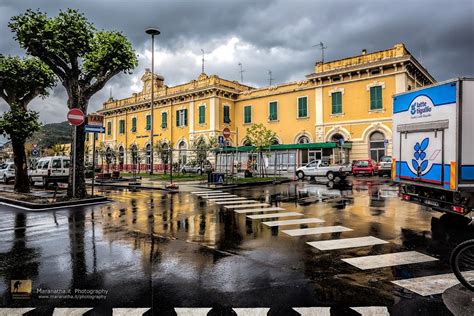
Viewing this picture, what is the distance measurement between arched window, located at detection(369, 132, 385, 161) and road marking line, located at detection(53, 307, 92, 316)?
3063 centimetres

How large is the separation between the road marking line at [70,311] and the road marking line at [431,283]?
4009mm

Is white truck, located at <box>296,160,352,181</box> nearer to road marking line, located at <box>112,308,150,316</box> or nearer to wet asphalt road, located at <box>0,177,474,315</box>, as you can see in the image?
wet asphalt road, located at <box>0,177,474,315</box>

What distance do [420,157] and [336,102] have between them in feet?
84.0

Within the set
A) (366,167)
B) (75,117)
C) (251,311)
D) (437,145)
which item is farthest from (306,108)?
(251,311)

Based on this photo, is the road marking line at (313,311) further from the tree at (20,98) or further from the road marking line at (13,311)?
the tree at (20,98)

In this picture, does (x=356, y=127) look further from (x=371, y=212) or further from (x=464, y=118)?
(x=464, y=118)

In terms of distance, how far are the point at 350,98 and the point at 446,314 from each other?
30.5 metres

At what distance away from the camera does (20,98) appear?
1684cm

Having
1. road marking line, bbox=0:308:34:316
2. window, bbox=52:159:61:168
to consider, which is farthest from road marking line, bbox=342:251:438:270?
window, bbox=52:159:61:168

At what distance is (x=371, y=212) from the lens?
976cm

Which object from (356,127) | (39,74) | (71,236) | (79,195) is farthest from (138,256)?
(356,127)

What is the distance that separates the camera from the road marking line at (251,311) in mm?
3492

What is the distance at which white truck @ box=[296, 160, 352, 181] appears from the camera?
22.8 meters

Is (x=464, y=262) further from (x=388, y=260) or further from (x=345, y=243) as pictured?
(x=345, y=243)
